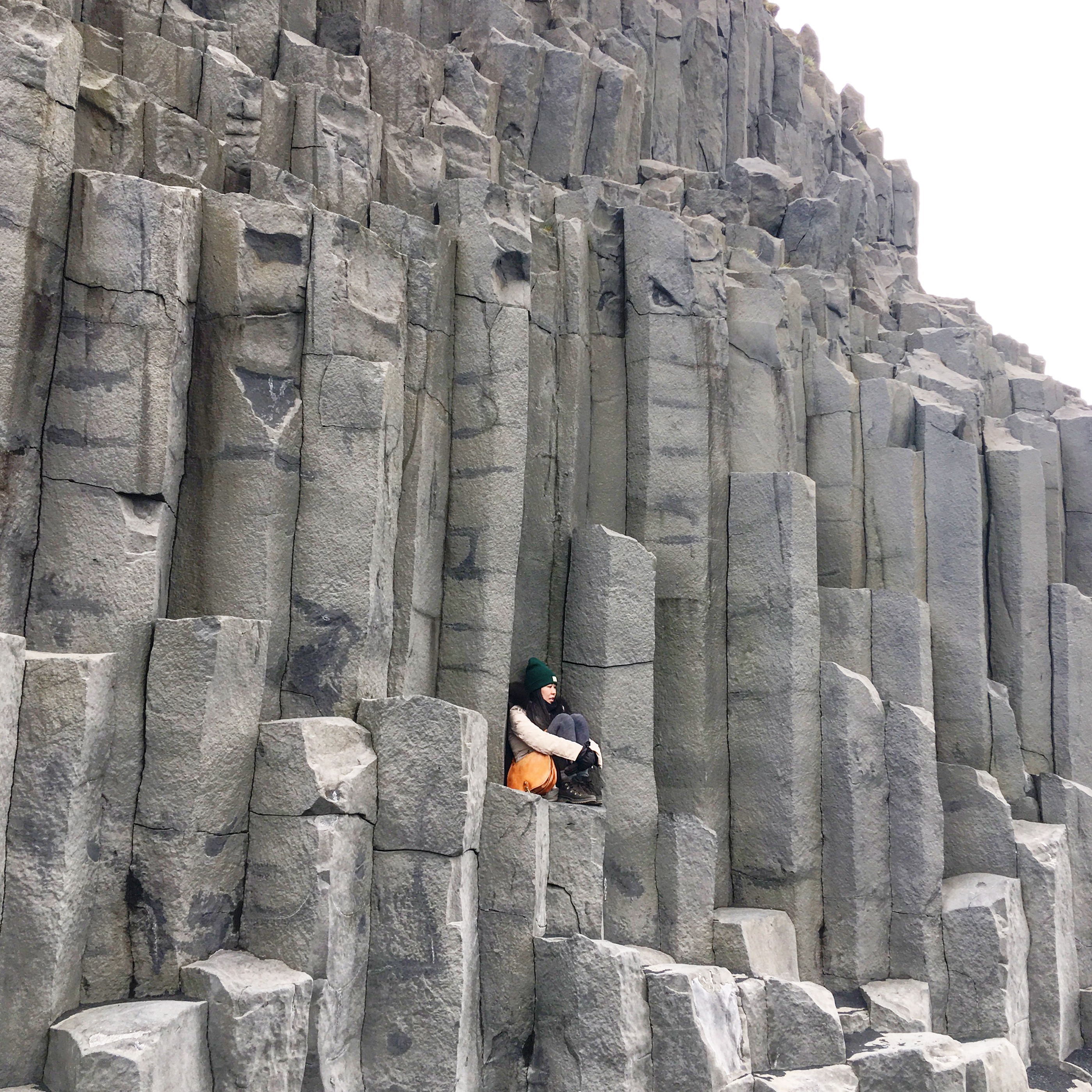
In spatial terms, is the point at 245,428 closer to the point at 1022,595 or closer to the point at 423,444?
the point at 423,444

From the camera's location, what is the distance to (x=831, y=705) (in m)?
11.7

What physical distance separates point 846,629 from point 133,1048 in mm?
8659

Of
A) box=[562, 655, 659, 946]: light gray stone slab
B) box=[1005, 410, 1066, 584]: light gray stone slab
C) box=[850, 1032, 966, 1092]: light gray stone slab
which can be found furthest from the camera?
box=[1005, 410, 1066, 584]: light gray stone slab

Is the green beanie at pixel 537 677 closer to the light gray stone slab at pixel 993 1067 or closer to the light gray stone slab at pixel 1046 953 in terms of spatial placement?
the light gray stone slab at pixel 993 1067

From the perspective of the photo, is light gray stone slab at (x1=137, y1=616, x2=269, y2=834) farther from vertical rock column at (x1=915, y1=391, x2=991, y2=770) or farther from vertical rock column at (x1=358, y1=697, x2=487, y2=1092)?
vertical rock column at (x1=915, y1=391, x2=991, y2=770)

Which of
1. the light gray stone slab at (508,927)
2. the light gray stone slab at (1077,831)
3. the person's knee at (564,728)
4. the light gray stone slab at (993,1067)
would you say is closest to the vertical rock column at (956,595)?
the light gray stone slab at (1077,831)

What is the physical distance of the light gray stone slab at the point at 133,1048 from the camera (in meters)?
6.27

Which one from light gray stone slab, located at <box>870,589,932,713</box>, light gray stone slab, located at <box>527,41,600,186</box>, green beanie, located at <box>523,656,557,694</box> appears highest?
light gray stone slab, located at <box>527,41,600,186</box>

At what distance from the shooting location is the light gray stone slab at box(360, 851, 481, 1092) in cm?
780

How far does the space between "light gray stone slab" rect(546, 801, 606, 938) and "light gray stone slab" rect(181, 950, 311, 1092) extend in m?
2.38

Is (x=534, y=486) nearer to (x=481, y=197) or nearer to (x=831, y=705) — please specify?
(x=481, y=197)

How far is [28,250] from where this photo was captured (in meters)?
7.64

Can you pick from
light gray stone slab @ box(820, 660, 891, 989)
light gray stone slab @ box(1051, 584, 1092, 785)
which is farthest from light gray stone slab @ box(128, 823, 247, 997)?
light gray stone slab @ box(1051, 584, 1092, 785)

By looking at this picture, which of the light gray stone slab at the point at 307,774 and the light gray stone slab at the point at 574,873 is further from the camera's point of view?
the light gray stone slab at the point at 574,873
